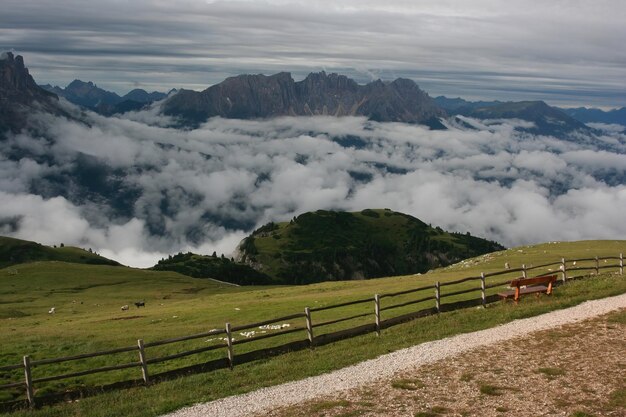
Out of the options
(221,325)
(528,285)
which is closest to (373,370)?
(528,285)

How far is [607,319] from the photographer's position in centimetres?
3516

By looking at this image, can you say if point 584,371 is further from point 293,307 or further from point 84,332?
point 84,332

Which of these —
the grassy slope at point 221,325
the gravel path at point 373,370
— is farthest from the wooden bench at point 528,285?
the gravel path at point 373,370

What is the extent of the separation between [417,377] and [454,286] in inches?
1463

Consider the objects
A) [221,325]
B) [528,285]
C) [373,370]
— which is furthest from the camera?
[221,325]

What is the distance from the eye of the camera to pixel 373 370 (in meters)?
27.3

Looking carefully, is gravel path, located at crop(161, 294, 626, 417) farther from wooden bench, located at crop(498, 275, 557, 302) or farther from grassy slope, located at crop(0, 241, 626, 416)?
wooden bench, located at crop(498, 275, 557, 302)

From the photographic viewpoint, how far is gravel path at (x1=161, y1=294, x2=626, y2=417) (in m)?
23.4

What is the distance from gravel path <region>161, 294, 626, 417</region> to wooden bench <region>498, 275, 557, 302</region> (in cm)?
423

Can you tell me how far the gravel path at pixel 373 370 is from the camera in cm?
2338

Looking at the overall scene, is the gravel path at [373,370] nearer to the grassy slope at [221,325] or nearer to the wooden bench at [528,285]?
the grassy slope at [221,325]

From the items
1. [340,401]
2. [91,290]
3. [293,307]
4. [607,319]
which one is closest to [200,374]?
[340,401]

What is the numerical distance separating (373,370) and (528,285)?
73.0 ft

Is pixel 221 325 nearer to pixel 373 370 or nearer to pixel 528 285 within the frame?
pixel 528 285
